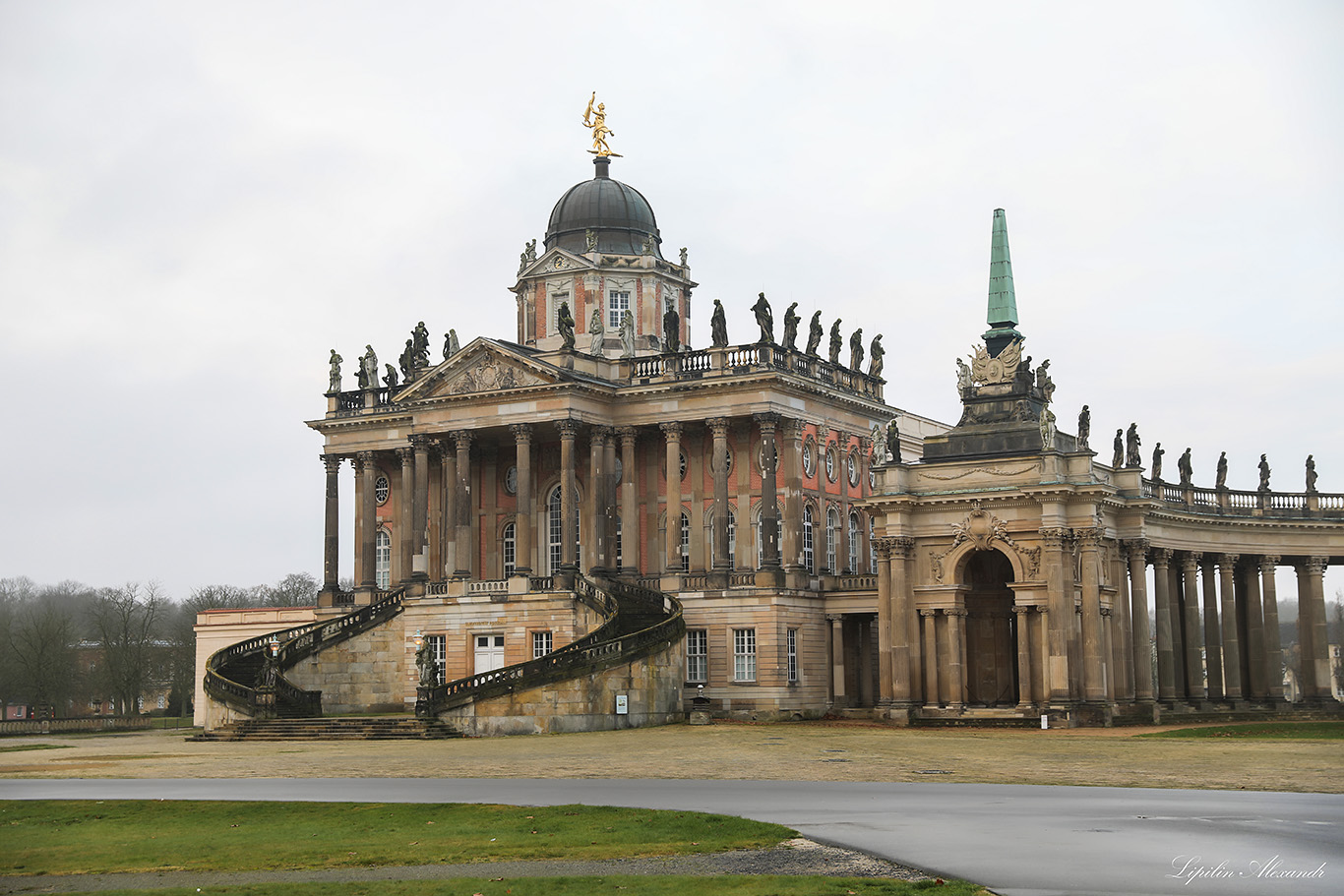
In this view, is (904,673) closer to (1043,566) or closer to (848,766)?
(1043,566)

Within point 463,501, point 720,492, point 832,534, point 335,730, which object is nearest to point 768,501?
point 720,492

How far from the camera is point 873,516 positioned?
59969 millimetres

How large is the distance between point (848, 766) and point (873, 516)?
2499cm

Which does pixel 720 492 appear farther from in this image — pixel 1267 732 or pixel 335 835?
pixel 335 835

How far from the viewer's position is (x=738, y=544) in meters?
68.2

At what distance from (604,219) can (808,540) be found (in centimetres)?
2041

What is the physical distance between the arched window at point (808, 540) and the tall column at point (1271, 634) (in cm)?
2018

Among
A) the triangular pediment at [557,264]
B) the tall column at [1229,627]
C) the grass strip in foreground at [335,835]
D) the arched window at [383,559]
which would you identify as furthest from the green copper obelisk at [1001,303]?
the grass strip in foreground at [335,835]

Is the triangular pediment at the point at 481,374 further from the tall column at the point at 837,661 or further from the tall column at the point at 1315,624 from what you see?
the tall column at the point at 1315,624

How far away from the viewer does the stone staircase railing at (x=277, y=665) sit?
57500mm

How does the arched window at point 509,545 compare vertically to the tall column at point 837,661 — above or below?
above

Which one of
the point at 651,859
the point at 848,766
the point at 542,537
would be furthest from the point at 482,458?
the point at 651,859

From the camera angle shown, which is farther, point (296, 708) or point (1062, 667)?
point (296, 708)

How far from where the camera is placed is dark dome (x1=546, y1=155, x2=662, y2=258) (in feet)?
258
